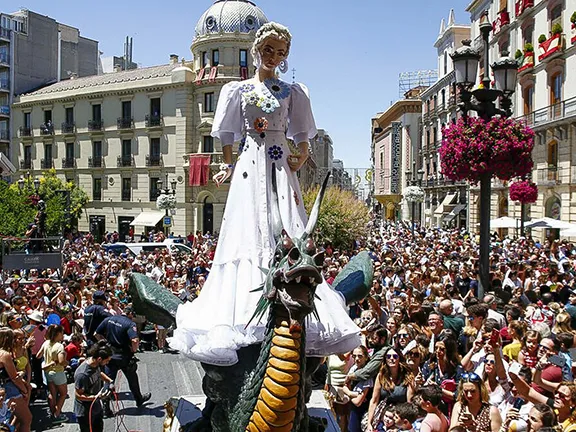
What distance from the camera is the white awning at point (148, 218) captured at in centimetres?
3912

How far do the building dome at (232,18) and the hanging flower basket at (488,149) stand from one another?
1098 inches

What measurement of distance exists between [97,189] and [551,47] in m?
31.1

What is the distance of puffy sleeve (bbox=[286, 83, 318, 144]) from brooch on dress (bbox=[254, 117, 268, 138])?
1.07 feet

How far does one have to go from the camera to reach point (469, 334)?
6.84 m

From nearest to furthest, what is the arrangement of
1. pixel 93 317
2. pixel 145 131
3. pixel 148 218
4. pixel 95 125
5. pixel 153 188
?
pixel 93 317 < pixel 148 218 < pixel 145 131 < pixel 153 188 < pixel 95 125

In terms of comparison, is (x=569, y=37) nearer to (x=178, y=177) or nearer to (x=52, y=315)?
(x=178, y=177)

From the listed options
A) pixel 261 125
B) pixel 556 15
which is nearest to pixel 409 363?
pixel 261 125

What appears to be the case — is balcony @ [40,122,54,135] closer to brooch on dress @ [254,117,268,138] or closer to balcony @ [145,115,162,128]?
balcony @ [145,115,162,128]

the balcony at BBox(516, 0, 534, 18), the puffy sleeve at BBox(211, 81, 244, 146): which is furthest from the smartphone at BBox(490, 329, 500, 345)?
the balcony at BBox(516, 0, 534, 18)

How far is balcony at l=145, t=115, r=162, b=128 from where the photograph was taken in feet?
129

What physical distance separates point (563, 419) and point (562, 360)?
98 cm

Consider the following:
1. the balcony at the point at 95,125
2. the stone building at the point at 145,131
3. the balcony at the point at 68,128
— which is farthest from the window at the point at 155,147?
the balcony at the point at 68,128

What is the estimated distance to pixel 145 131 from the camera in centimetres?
4012

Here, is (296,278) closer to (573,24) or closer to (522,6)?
(573,24)
